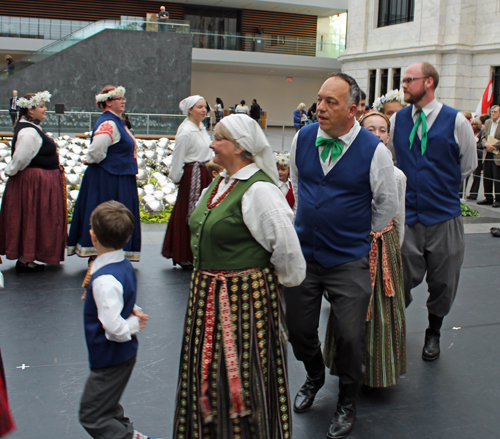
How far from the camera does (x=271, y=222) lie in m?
2.43

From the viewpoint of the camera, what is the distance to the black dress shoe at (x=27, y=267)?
19.1 feet

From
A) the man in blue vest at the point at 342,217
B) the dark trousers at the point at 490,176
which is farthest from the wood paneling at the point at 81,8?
the man in blue vest at the point at 342,217

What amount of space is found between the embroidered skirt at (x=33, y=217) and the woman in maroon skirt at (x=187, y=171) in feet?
3.60

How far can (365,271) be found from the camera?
3.07m

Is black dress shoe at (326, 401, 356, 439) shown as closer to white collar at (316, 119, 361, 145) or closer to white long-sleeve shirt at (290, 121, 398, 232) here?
white long-sleeve shirt at (290, 121, 398, 232)

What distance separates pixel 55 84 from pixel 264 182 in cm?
1962

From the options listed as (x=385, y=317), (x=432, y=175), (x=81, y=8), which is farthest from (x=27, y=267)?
(x=81, y=8)

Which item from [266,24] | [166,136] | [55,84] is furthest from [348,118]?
[266,24]

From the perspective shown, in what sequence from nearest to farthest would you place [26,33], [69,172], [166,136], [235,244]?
1. [235,244]
2. [69,172]
3. [166,136]
4. [26,33]

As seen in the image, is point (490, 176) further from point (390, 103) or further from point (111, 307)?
point (111, 307)

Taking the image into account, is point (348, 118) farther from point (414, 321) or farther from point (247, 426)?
point (414, 321)

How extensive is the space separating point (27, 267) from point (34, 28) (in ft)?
75.3

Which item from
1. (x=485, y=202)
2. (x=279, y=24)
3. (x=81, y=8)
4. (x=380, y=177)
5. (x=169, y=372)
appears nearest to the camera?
(x=380, y=177)

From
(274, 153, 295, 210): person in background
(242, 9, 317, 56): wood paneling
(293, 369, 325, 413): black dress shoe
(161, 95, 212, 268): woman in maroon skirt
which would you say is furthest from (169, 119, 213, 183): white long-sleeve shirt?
(242, 9, 317, 56): wood paneling
